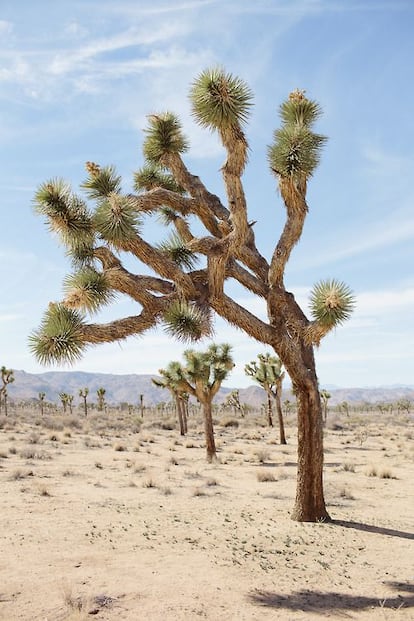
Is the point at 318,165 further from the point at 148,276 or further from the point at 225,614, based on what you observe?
the point at 225,614

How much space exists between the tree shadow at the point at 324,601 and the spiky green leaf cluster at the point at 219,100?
6.48 metres

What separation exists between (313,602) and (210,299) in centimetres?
433

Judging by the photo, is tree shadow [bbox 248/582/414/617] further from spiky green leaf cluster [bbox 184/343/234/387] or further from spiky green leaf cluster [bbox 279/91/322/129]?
spiky green leaf cluster [bbox 184/343/234/387]

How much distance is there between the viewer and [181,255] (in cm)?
959

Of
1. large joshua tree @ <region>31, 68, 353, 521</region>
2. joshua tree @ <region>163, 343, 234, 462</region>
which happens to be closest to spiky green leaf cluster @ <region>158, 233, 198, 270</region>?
large joshua tree @ <region>31, 68, 353, 521</region>

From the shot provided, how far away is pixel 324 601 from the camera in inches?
235

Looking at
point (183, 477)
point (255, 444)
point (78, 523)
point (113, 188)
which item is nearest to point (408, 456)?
point (255, 444)

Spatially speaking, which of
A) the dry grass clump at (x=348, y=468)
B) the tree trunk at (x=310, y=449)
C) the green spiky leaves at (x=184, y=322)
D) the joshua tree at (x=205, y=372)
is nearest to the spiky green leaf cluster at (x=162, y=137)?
the green spiky leaves at (x=184, y=322)

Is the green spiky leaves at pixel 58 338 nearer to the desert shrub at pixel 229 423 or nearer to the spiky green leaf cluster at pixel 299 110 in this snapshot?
the spiky green leaf cluster at pixel 299 110

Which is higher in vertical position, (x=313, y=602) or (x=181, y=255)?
(x=181, y=255)

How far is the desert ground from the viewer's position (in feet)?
19.0

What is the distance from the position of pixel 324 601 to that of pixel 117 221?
18.0ft

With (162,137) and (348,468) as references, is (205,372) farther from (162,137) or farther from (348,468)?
(162,137)

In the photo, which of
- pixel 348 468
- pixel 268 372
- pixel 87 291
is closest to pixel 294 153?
pixel 87 291
